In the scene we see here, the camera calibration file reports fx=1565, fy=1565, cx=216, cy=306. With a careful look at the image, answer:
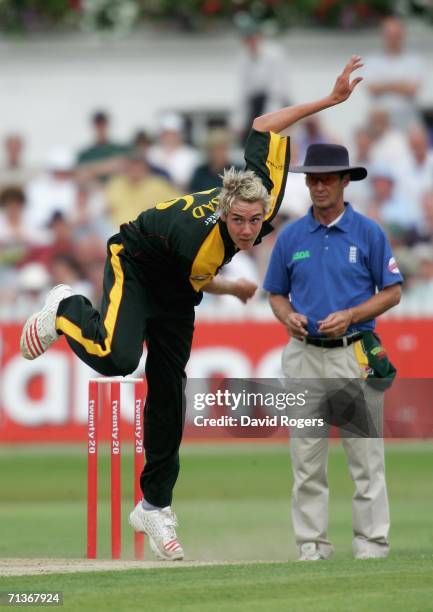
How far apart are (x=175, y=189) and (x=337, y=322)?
34.2 feet

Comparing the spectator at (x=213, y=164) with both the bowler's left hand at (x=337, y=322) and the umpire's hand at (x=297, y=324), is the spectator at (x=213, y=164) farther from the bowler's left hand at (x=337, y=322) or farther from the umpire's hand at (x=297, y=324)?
the bowler's left hand at (x=337, y=322)

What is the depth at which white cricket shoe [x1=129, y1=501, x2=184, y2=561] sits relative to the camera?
8711 millimetres

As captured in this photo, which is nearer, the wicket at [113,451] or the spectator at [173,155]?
the wicket at [113,451]

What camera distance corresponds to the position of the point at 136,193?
61.6 ft

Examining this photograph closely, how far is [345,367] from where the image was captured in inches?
353

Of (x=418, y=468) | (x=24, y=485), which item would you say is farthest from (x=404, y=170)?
(x=24, y=485)

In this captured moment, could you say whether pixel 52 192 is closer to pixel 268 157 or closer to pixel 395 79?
pixel 395 79

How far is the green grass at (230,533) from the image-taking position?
688 centimetres

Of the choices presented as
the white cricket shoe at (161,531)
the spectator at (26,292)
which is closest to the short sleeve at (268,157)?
the white cricket shoe at (161,531)

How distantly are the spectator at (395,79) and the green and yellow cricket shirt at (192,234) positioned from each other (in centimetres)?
1210

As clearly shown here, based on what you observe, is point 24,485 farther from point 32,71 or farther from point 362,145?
point 32,71

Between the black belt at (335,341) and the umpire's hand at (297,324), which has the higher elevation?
the umpire's hand at (297,324)

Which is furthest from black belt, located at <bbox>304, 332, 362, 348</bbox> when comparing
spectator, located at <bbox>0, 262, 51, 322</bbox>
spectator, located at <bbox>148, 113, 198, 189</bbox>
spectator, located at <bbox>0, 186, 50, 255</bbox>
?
spectator, located at <bbox>148, 113, 198, 189</bbox>

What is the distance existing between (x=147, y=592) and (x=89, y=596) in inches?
10.7
